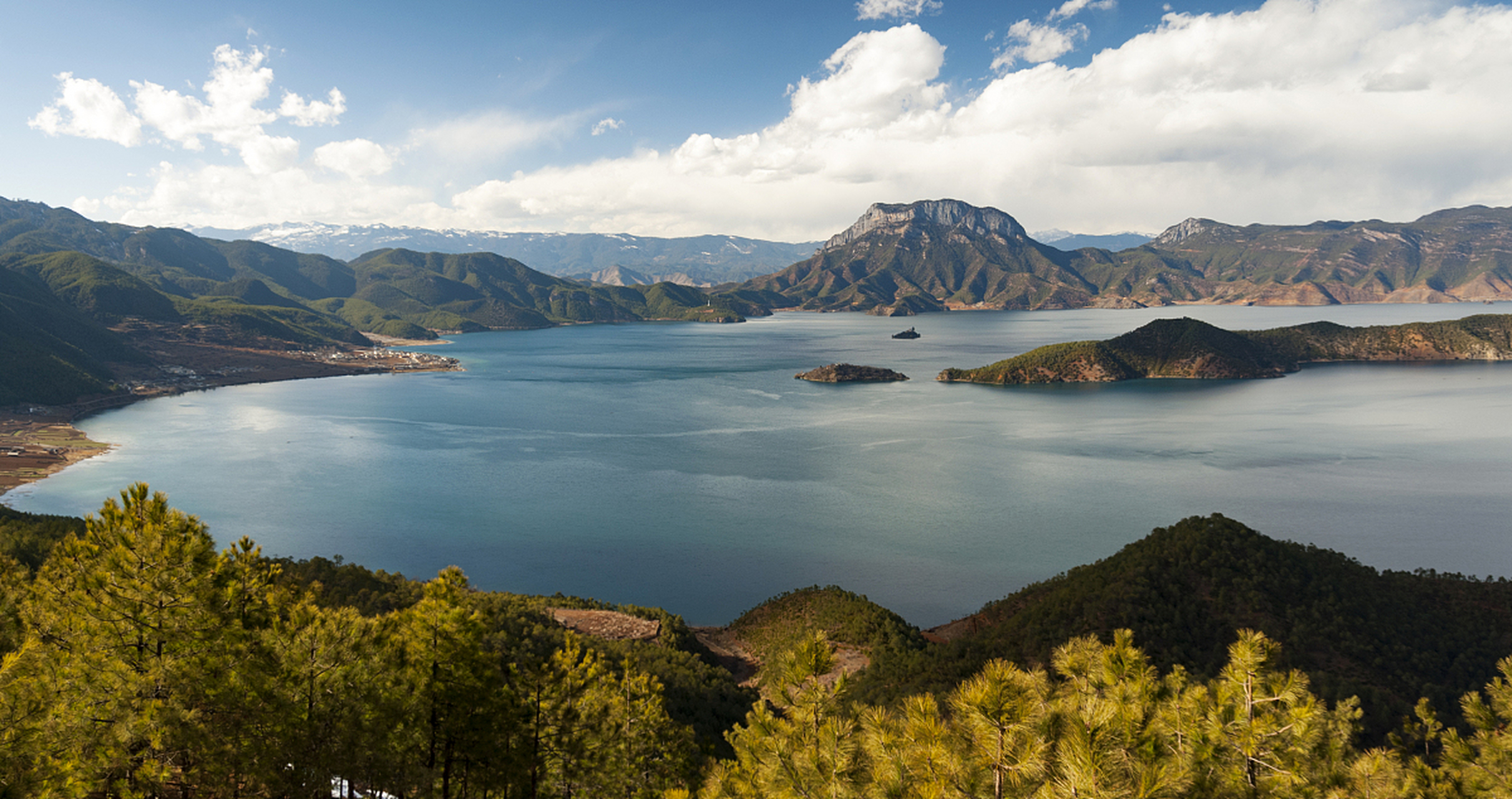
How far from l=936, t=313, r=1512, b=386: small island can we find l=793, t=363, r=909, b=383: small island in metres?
13.1

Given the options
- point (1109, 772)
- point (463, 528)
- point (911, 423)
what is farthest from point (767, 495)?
point (1109, 772)

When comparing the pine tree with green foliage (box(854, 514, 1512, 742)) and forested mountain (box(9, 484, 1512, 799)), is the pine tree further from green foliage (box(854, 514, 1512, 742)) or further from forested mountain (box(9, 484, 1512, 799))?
green foliage (box(854, 514, 1512, 742))

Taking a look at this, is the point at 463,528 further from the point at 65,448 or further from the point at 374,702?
the point at 65,448

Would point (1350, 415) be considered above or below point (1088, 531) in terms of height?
above

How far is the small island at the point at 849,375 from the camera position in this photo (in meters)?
163

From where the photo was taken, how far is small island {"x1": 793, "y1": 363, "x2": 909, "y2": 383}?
162625 millimetres

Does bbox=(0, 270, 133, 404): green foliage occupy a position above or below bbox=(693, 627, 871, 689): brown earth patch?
above

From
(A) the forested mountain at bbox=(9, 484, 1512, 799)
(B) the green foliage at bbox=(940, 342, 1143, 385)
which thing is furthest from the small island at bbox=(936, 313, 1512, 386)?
(A) the forested mountain at bbox=(9, 484, 1512, 799)

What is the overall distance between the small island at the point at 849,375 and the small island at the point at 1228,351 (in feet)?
42.9

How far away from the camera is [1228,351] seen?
171m

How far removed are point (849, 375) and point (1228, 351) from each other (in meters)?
96.1

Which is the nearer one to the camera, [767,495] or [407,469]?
[767,495]

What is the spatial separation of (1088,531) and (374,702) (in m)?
63.3

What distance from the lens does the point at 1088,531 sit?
2532 inches
